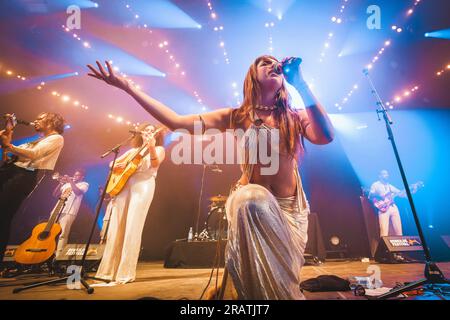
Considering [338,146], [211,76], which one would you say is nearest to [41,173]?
[211,76]

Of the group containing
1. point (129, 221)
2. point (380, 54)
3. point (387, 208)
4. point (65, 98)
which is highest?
point (380, 54)

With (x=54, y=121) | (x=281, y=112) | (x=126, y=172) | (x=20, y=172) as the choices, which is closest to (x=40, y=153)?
(x=20, y=172)

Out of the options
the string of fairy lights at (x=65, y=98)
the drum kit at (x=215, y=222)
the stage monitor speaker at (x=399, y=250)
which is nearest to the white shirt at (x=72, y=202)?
the string of fairy lights at (x=65, y=98)

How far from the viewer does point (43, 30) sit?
6.79 meters

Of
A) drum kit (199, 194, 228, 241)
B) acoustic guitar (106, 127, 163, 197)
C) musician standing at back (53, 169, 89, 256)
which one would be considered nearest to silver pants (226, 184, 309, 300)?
acoustic guitar (106, 127, 163, 197)

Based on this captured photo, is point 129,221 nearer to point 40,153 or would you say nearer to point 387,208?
point 40,153

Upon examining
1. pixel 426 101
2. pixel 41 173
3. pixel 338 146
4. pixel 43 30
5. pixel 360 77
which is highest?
pixel 43 30

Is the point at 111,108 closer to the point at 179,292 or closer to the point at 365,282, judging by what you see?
the point at 179,292

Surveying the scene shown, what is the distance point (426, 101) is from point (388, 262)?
6.24 metres

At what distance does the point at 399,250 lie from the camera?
567cm

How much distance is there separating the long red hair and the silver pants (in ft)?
1.88

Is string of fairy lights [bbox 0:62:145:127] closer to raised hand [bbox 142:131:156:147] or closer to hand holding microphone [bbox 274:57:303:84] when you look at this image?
raised hand [bbox 142:131:156:147]

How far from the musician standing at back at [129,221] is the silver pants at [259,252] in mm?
3016

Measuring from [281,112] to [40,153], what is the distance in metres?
4.41
